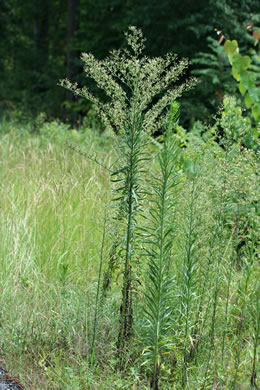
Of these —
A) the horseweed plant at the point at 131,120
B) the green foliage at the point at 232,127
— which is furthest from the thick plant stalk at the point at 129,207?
the green foliage at the point at 232,127

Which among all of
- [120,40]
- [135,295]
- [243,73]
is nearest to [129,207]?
[135,295]

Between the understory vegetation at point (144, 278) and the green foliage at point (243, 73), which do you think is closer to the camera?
the understory vegetation at point (144, 278)

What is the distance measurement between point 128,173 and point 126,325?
2.87ft

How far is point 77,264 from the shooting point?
414cm

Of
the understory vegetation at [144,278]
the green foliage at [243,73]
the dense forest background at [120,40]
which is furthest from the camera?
the dense forest background at [120,40]

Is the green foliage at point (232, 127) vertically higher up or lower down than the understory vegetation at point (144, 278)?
higher up

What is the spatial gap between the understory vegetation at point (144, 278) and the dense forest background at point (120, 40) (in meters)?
3.20

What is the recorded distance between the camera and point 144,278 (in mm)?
3268

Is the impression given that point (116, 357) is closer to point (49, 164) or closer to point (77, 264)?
point (77, 264)

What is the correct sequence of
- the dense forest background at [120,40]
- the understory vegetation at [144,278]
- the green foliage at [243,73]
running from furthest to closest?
the dense forest background at [120,40] < the green foliage at [243,73] < the understory vegetation at [144,278]

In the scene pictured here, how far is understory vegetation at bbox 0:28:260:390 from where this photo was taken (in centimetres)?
261

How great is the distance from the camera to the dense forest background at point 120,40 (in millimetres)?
10367

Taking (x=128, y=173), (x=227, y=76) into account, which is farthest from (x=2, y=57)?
(x=128, y=173)

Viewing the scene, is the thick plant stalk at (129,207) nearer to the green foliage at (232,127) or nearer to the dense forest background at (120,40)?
the green foliage at (232,127)
